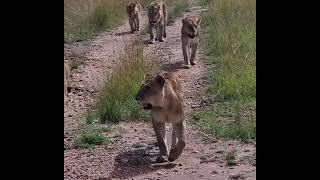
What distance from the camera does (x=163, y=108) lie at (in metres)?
6.05

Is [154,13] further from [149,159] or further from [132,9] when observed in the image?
[149,159]

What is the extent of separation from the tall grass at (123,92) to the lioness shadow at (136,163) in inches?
41.4

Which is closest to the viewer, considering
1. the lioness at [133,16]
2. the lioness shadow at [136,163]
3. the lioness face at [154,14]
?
the lioness shadow at [136,163]

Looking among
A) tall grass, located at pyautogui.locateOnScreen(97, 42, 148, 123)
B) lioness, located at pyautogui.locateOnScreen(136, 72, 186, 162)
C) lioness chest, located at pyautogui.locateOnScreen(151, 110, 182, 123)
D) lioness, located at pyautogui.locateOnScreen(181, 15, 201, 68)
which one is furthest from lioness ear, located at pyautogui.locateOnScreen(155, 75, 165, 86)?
lioness, located at pyautogui.locateOnScreen(181, 15, 201, 68)

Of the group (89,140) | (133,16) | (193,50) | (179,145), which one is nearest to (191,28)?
(193,50)

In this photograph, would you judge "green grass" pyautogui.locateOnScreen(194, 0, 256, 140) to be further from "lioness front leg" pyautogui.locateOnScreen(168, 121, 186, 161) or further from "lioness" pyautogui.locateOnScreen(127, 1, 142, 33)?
"lioness" pyautogui.locateOnScreen(127, 1, 142, 33)

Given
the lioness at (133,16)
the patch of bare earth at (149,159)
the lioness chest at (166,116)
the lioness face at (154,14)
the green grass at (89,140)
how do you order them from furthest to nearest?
1. the lioness at (133,16)
2. the lioness face at (154,14)
3. the green grass at (89,140)
4. the lioness chest at (166,116)
5. the patch of bare earth at (149,159)

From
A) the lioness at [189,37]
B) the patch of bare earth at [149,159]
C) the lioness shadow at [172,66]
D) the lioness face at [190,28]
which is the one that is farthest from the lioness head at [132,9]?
the patch of bare earth at [149,159]

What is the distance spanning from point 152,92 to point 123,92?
1895mm

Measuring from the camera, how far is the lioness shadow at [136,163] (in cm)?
586

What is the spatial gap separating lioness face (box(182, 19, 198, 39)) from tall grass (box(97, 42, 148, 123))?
1.79 meters

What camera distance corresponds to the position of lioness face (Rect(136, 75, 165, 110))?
5961 mm

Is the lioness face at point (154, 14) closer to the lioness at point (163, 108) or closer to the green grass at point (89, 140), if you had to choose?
the green grass at point (89, 140)
